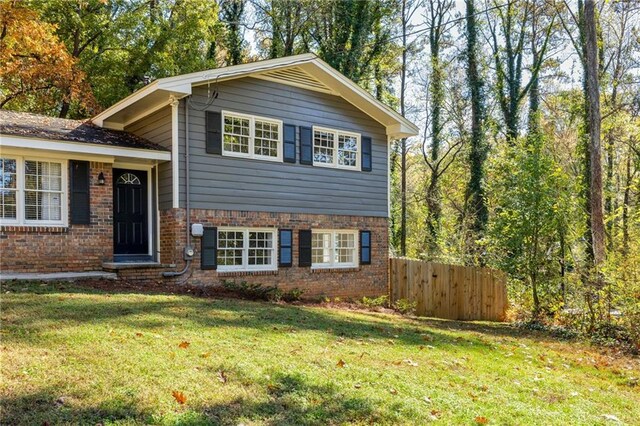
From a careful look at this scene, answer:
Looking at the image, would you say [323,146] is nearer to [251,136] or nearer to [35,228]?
[251,136]

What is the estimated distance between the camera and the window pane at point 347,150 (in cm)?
1534

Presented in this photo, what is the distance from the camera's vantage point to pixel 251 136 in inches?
528

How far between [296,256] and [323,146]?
3.27 metres

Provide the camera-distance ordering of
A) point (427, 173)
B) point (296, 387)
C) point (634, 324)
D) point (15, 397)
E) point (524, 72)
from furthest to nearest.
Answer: point (427, 173)
point (524, 72)
point (634, 324)
point (296, 387)
point (15, 397)

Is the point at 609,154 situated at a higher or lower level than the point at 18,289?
higher

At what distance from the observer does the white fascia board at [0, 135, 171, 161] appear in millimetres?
10492

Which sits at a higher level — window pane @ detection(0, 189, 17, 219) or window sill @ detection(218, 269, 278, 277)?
window pane @ detection(0, 189, 17, 219)

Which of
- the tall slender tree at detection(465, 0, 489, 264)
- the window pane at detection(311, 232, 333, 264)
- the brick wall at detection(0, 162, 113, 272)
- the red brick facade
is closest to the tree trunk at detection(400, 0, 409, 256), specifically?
the tall slender tree at detection(465, 0, 489, 264)

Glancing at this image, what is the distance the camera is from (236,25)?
27.4 meters

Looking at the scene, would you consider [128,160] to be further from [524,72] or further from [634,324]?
[524,72]

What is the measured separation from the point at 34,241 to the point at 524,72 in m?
24.2

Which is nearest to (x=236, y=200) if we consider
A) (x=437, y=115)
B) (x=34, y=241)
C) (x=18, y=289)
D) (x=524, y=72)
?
(x=34, y=241)

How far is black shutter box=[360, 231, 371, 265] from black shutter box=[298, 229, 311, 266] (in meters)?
1.97

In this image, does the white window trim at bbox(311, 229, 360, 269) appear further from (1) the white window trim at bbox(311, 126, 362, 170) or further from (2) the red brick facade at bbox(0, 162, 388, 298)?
(1) the white window trim at bbox(311, 126, 362, 170)
